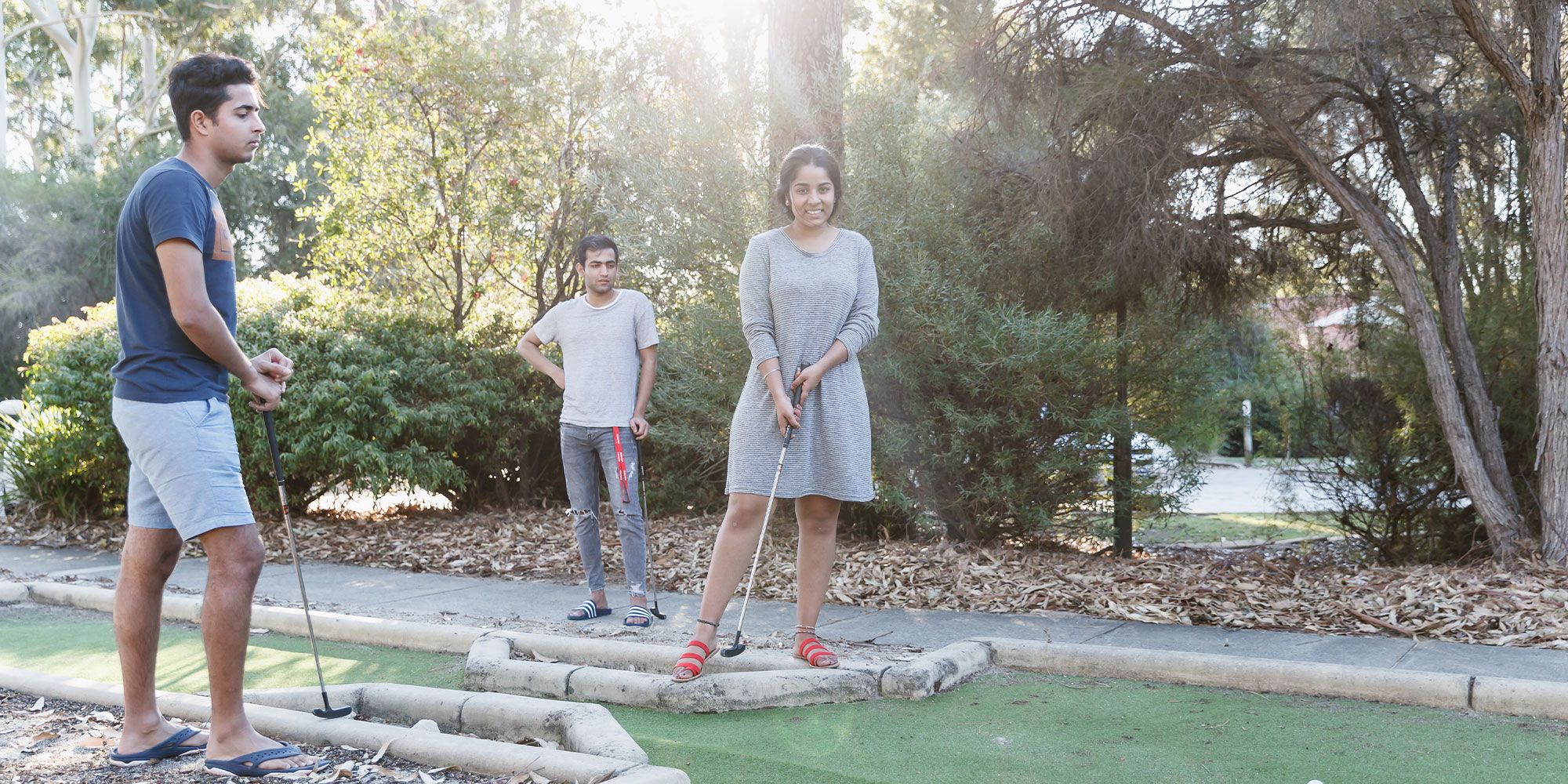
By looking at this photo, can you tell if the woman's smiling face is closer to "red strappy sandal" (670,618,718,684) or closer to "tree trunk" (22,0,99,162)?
"red strappy sandal" (670,618,718,684)

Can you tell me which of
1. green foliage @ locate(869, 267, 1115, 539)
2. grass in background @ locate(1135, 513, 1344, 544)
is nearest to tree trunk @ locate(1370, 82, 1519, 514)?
grass in background @ locate(1135, 513, 1344, 544)

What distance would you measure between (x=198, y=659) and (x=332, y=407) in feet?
12.1

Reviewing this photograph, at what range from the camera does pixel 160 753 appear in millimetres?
3295

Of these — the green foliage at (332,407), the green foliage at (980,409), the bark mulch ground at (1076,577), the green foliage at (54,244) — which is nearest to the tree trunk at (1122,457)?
the green foliage at (980,409)

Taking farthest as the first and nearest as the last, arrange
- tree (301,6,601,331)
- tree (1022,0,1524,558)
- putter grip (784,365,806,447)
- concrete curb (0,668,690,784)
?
tree (301,6,601,331), tree (1022,0,1524,558), putter grip (784,365,806,447), concrete curb (0,668,690,784)

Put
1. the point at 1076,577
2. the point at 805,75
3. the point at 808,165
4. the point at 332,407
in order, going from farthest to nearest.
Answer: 1. the point at 332,407
2. the point at 805,75
3. the point at 1076,577
4. the point at 808,165

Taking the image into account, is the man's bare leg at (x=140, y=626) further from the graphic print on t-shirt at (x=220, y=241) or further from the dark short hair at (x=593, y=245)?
the dark short hair at (x=593, y=245)

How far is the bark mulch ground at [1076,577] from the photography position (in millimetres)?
4988

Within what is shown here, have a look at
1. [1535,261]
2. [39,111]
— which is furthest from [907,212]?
[39,111]

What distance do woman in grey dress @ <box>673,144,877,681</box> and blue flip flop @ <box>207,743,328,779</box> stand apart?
1.33 m

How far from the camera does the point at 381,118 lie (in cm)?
955

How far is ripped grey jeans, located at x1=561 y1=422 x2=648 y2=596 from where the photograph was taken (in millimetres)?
5520

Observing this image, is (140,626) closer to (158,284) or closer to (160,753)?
(160,753)

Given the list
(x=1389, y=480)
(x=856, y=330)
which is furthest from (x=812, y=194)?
(x=1389, y=480)
